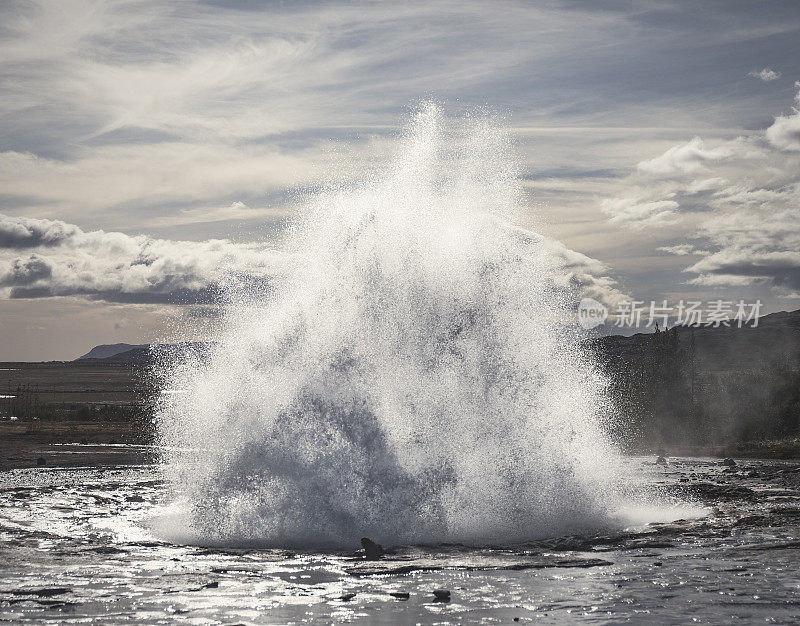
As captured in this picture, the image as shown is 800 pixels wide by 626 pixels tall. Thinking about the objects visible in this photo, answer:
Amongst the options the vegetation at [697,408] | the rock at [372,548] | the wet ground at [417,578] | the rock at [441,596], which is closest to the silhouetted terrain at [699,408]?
the vegetation at [697,408]

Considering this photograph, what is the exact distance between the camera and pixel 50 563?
20.7 metres

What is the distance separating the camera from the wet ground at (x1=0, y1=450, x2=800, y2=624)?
1574cm

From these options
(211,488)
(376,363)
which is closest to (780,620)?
(376,363)

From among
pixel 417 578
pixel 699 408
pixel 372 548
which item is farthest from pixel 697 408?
pixel 417 578

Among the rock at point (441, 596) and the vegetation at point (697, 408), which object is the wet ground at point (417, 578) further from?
the vegetation at point (697, 408)

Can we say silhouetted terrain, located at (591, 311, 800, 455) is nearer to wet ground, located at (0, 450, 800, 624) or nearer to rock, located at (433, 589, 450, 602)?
wet ground, located at (0, 450, 800, 624)

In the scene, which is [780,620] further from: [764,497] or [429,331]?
[764,497]

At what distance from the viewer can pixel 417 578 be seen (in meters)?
18.8

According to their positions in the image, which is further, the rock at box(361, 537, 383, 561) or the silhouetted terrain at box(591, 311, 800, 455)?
the silhouetted terrain at box(591, 311, 800, 455)

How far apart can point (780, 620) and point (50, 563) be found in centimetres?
1664

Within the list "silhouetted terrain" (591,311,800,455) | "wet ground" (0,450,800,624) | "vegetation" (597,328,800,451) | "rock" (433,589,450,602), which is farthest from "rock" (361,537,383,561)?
"vegetation" (597,328,800,451)

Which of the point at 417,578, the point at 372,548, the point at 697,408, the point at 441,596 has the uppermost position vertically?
the point at 697,408

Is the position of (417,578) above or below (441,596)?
below

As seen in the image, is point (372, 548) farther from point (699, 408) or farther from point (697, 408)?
point (697, 408)
